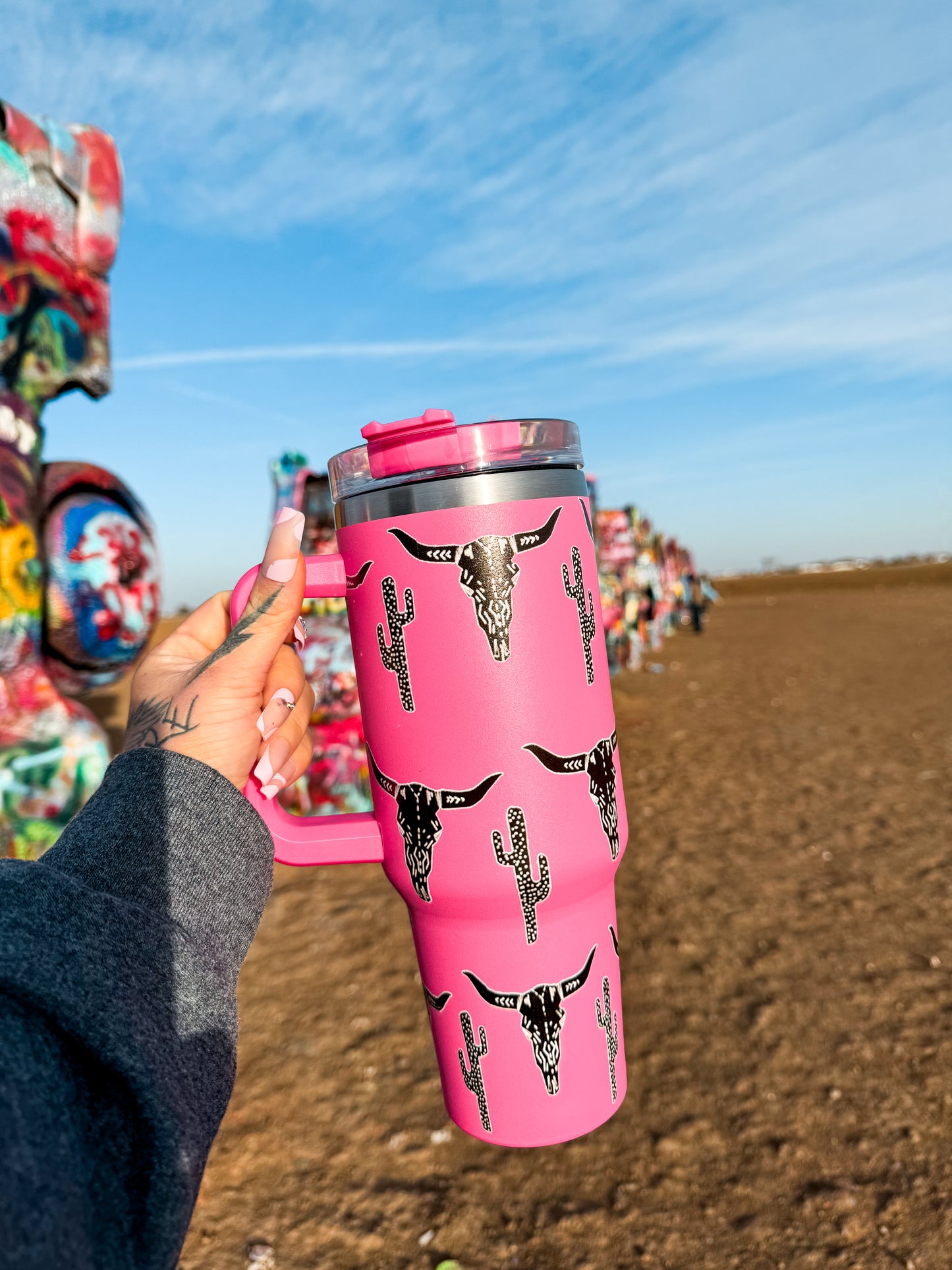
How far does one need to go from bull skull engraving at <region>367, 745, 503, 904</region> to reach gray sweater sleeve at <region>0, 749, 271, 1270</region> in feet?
0.64

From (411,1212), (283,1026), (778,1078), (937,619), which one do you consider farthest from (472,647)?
(937,619)

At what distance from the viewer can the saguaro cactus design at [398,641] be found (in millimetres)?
848

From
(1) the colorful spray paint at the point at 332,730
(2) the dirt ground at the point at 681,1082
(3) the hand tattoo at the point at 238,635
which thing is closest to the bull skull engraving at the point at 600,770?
(3) the hand tattoo at the point at 238,635

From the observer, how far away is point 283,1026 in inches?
112

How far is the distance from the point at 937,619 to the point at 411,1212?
15.8 metres

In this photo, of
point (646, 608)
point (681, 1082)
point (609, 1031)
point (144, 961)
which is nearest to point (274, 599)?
point (144, 961)

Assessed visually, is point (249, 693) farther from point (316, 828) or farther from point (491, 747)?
point (491, 747)

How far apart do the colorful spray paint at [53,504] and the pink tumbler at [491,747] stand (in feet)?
6.82

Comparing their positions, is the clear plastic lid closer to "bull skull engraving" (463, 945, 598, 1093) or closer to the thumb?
the thumb

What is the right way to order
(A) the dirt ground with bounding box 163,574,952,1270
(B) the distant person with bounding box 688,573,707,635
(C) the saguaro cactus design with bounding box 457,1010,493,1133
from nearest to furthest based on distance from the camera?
(C) the saguaro cactus design with bounding box 457,1010,493,1133, (A) the dirt ground with bounding box 163,574,952,1270, (B) the distant person with bounding box 688,573,707,635

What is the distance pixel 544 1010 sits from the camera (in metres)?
0.91

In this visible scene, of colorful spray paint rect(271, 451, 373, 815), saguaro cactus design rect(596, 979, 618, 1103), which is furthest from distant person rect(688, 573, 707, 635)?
saguaro cactus design rect(596, 979, 618, 1103)

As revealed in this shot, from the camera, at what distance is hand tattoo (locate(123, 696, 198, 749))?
91cm

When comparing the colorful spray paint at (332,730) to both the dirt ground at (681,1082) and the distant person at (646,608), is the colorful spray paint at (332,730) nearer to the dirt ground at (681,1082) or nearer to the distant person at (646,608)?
the dirt ground at (681,1082)
